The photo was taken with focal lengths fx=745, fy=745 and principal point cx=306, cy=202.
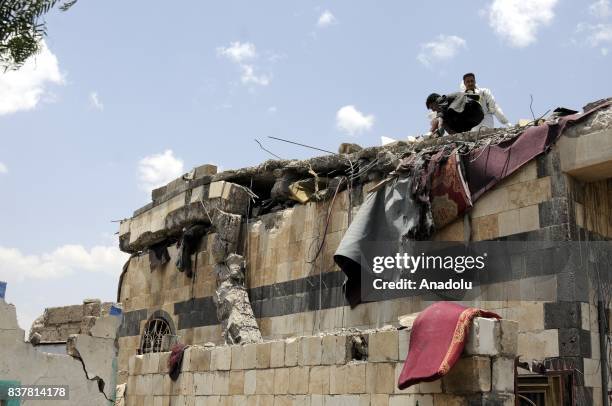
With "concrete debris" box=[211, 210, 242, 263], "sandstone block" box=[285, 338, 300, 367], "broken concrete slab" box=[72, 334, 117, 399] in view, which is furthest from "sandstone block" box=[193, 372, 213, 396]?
"concrete debris" box=[211, 210, 242, 263]

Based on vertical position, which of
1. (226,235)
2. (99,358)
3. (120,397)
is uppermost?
(226,235)

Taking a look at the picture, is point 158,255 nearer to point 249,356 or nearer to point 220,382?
point 220,382

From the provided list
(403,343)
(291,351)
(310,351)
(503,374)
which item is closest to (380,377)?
(403,343)

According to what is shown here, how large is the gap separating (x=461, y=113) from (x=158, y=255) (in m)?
7.24

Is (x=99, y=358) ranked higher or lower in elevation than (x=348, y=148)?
lower

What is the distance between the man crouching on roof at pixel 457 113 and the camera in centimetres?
1038

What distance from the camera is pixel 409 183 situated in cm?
953

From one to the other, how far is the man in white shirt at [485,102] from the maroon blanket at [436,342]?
4375mm

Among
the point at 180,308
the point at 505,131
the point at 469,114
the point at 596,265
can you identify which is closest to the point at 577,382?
the point at 596,265

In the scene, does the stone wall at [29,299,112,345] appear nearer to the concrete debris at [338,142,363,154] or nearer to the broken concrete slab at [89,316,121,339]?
the broken concrete slab at [89,316,121,339]

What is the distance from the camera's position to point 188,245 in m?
13.7

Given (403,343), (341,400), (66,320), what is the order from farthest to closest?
1. (66,320)
2. (341,400)
3. (403,343)

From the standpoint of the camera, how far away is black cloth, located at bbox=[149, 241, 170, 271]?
1470 cm

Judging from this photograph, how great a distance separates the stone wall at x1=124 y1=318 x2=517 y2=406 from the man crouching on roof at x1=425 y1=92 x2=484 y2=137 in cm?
393
